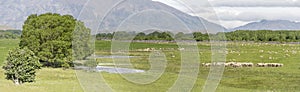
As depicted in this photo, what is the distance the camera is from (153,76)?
170 feet

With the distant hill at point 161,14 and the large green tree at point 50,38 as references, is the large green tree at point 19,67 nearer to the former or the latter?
the distant hill at point 161,14

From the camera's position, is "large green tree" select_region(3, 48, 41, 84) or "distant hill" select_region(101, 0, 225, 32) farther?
"large green tree" select_region(3, 48, 41, 84)

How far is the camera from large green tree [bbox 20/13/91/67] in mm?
66125

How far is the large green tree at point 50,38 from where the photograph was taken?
2603 inches

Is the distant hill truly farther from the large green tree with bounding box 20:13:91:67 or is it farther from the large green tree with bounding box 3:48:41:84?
the large green tree with bounding box 20:13:91:67

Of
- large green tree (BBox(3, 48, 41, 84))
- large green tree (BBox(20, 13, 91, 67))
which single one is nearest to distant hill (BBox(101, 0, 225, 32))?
large green tree (BBox(3, 48, 41, 84))

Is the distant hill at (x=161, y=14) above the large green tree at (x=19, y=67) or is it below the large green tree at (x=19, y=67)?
above

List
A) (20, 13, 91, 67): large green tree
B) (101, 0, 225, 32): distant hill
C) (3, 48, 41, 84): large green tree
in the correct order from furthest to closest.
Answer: (20, 13, 91, 67): large green tree
(3, 48, 41, 84): large green tree
(101, 0, 225, 32): distant hill

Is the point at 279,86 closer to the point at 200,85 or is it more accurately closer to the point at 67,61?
the point at 200,85

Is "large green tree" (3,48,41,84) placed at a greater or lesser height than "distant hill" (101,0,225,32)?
lesser

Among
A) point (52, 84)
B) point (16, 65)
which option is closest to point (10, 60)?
point (16, 65)

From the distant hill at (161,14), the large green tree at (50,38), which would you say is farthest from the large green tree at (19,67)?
the large green tree at (50,38)

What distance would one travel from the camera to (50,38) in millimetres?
67375

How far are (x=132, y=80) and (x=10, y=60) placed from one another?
12.0 metres
